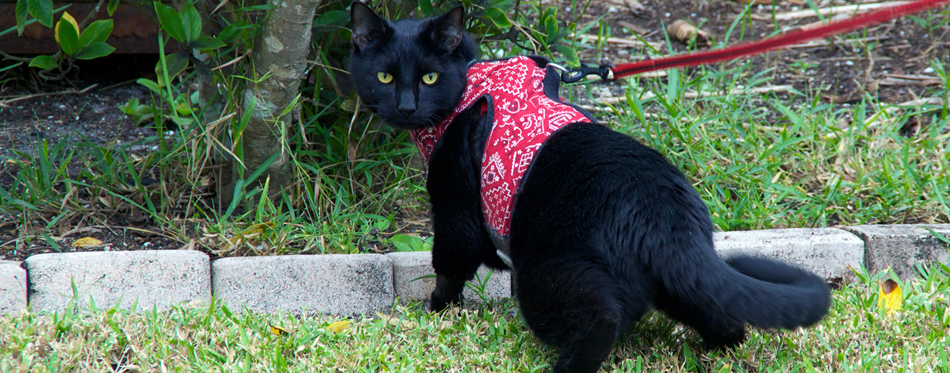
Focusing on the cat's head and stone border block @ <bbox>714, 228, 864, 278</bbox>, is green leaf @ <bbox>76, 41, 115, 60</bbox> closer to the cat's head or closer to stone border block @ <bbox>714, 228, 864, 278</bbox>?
the cat's head

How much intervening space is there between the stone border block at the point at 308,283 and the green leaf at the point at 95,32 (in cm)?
79

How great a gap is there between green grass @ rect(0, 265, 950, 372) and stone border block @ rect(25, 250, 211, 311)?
0.32ft

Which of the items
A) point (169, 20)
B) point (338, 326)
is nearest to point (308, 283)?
point (338, 326)

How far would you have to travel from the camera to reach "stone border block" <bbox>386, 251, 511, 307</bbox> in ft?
7.79

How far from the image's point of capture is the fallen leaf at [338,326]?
208cm

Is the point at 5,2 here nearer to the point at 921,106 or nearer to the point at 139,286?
the point at 139,286

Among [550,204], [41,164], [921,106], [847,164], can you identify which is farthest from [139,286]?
[921,106]

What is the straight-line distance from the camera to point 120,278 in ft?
7.13

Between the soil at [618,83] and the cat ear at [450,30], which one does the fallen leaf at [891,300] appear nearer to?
the soil at [618,83]

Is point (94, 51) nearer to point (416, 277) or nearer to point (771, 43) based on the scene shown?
point (416, 277)

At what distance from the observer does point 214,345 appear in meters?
1.92

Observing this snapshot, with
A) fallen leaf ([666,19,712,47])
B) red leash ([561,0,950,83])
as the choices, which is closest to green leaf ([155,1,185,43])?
red leash ([561,0,950,83])

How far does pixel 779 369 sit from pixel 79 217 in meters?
2.48

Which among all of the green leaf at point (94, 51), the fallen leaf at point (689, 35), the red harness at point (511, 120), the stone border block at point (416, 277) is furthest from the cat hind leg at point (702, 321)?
the fallen leaf at point (689, 35)
